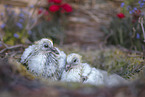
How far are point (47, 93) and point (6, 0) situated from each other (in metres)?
4.13

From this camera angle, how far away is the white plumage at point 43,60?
195 cm

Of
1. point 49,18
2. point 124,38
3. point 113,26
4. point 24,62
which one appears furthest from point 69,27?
point 24,62

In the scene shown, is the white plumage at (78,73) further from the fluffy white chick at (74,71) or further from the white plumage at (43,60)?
the white plumage at (43,60)

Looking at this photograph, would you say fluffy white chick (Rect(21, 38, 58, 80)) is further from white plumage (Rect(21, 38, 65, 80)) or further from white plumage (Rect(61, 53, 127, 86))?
white plumage (Rect(61, 53, 127, 86))

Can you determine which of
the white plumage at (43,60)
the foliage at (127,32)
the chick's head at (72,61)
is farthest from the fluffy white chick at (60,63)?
the foliage at (127,32)

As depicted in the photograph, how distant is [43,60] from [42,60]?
0.01 metres

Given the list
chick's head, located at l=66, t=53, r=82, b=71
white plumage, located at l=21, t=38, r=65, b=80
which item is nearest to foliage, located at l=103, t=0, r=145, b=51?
chick's head, located at l=66, t=53, r=82, b=71

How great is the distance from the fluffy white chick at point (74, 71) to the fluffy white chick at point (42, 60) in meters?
0.17

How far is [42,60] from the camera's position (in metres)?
1.98

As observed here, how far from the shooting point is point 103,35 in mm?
4605

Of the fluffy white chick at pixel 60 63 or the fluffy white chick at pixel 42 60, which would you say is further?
the fluffy white chick at pixel 60 63

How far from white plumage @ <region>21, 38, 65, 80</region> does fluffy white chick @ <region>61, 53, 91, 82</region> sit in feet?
0.47

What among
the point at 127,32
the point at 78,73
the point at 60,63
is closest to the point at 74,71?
the point at 78,73

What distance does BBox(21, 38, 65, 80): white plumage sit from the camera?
1953 millimetres
